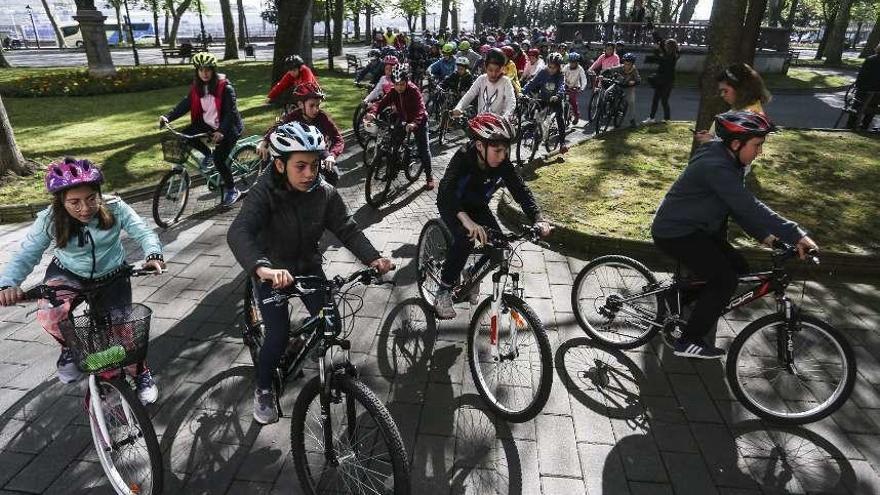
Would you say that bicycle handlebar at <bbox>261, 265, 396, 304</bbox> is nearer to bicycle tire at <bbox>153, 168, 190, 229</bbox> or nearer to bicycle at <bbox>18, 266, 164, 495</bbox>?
bicycle at <bbox>18, 266, 164, 495</bbox>

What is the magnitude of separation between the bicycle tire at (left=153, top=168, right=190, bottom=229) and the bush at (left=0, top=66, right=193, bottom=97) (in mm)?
12416

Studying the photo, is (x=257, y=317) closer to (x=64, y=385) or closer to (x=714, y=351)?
(x=64, y=385)

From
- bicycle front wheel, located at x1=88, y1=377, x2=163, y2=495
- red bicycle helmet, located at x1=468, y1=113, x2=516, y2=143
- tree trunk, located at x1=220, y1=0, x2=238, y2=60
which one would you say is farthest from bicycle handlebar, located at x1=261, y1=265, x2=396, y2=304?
tree trunk, located at x1=220, y1=0, x2=238, y2=60

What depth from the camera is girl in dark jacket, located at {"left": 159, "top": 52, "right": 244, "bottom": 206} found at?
24.1ft

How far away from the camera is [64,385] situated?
4.28 meters

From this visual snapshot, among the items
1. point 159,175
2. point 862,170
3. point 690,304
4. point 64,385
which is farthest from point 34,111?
point 862,170

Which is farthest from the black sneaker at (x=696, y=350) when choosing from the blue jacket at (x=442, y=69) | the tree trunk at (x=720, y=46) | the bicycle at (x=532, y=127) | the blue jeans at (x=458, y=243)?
the blue jacket at (x=442, y=69)

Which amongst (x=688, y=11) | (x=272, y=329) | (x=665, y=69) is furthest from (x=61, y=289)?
(x=688, y=11)

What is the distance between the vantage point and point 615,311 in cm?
481

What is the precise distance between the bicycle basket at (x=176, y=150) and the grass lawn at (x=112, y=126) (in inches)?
67.3

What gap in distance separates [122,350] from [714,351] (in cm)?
412

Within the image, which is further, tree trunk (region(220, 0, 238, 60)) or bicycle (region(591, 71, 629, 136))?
tree trunk (region(220, 0, 238, 60))

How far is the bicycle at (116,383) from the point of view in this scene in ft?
9.86

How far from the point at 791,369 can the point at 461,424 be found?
250cm
